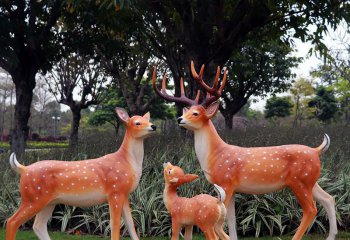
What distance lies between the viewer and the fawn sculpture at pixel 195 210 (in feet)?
13.3

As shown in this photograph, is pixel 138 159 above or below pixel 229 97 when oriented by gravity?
below

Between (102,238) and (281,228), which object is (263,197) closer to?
(281,228)

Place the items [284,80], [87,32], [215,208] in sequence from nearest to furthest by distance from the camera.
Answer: [215,208]
[87,32]
[284,80]

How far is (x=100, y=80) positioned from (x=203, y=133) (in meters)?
18.4

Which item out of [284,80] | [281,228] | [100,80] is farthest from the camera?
[284,80]

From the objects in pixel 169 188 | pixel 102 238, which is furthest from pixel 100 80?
pixel 169 188

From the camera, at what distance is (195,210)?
414 cm

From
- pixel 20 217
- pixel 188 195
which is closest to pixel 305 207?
pixel 188 195

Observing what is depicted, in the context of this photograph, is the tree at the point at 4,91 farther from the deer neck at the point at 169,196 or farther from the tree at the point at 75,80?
the deer neck at the point at 169,196

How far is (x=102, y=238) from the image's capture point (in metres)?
5.97

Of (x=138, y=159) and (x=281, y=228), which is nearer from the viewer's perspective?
(x=138, y=159)

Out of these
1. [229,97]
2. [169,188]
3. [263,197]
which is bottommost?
[263,197]

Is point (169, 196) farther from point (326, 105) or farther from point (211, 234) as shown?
point (326, 105)

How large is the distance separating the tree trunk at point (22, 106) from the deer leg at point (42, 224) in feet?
24.6
